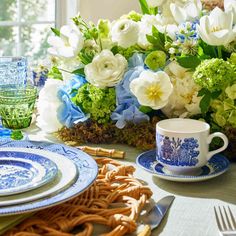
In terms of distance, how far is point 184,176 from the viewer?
0.94 meters

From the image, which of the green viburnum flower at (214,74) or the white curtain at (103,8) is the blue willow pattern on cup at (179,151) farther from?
the white curtain at (103,8)

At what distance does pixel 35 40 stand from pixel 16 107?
1.31m

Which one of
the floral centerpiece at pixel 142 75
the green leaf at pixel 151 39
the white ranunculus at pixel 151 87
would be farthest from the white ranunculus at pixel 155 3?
the white ranunculus at pixel 151 87

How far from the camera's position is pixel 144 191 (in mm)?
843

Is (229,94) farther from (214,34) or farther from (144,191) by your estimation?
(144,191)

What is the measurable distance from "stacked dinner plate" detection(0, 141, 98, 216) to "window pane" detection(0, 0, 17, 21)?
51.6 inches

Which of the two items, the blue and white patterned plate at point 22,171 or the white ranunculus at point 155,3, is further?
the white ranunculus at point 155,3

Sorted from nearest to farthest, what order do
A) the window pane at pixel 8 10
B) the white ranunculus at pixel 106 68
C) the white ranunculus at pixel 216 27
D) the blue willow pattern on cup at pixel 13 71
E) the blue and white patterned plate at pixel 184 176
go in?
the blue and white patterned plate at pixel 184 176 → the white ranunculus at pixel 216 27 → the white ranunculus at pixel 106 68 → the blue willow pattern on cup at pixel 13 71 → the window pane at pixel 8 10

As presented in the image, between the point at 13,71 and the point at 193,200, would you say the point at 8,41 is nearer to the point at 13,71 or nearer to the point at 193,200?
the point at 13,71

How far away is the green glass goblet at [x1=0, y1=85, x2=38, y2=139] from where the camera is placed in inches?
43.6

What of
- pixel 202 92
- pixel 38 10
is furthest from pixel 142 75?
pixel 38 10

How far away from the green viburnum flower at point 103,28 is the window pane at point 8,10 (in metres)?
1.10

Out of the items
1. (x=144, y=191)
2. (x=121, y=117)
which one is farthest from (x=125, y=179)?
(x=121, y=117)

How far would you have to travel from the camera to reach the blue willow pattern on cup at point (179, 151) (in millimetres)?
957
